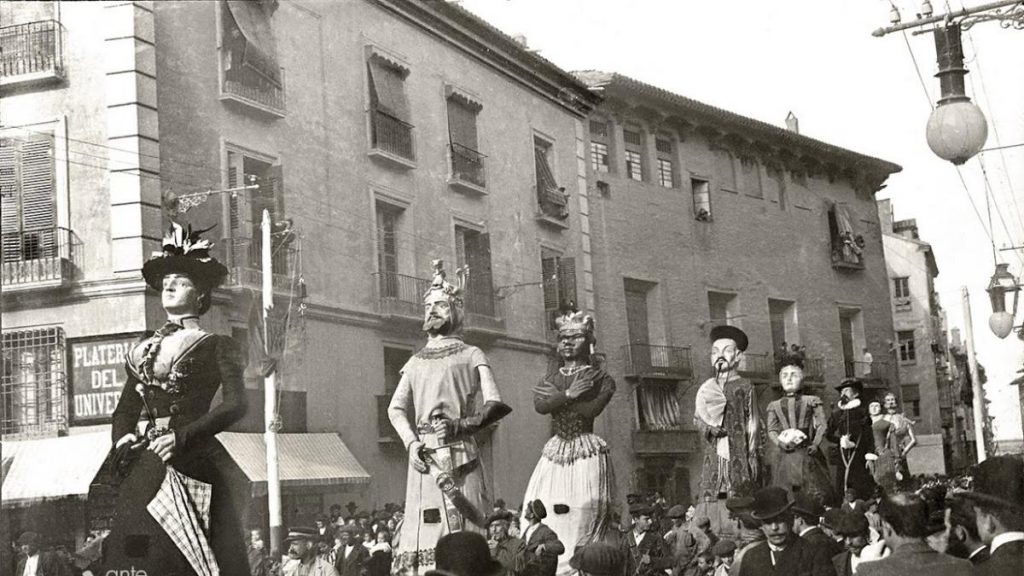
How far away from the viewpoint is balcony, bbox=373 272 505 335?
8.48m

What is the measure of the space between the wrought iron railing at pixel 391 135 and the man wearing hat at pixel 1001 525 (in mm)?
5002

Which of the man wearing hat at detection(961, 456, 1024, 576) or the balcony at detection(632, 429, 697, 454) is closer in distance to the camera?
the man wearing hat at detection(961, 456, 1024, 576)

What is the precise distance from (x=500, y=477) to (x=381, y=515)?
0.94 metres

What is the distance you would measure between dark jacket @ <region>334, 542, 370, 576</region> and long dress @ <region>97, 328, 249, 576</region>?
2.08 m

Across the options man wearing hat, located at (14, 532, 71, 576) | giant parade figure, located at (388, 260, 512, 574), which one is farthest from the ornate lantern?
man wearing hat, located at (14, 532, 71, 576)

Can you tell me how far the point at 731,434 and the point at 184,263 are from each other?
335 centimetres

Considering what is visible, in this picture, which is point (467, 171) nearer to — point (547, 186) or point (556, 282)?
point (547, 186)

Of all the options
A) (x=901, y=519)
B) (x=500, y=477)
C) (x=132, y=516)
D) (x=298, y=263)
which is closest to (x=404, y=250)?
(x=298, y=263)

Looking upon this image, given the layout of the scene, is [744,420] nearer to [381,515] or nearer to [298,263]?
[381,515]

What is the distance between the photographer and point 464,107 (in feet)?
30.8

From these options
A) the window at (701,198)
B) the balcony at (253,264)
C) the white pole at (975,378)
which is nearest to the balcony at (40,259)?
the balcony at (253,264)

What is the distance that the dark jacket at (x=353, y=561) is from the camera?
26.5 feet

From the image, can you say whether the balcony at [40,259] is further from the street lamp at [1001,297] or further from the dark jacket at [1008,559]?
the street lamp at [1001,297]

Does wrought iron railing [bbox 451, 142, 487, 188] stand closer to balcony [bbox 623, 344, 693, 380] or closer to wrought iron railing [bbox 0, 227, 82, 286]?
balcony [bbox 623, 344, 693, 380]
